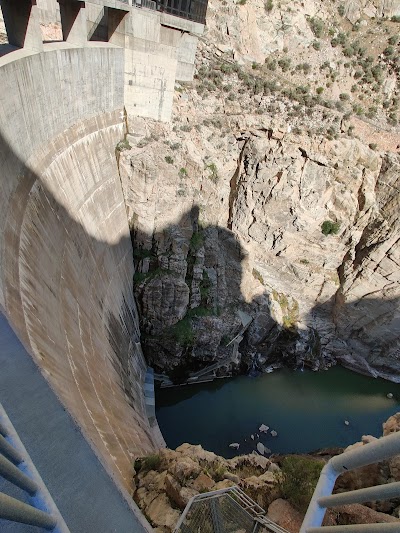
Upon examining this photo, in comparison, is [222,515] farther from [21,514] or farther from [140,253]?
[140,253]

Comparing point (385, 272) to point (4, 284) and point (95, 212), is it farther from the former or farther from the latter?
point (4, 284)

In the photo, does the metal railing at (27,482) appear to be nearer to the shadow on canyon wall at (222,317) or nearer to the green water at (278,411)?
the shadow on canyon wall at (222,317)

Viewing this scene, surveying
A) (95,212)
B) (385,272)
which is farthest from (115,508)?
(385,272)

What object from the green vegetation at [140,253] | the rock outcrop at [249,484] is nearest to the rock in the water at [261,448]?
the rock outcrop at [249,484]

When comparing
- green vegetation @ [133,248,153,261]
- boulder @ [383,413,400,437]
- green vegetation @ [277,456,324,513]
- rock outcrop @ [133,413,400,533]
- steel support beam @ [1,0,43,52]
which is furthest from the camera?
green vegetation @ [133,248,153,261]

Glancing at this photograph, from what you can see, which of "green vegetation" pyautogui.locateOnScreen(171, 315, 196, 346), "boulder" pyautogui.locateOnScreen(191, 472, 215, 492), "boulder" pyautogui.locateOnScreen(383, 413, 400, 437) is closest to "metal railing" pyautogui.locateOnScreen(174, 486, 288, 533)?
"boulder" pyautogui.locateOnScreen(191, 472, 215, 492)

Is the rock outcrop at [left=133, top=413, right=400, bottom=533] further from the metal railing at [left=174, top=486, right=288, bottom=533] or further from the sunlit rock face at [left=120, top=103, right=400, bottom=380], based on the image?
the sunlit rock face at [left=120, top=103, right=400, bottom=380]
